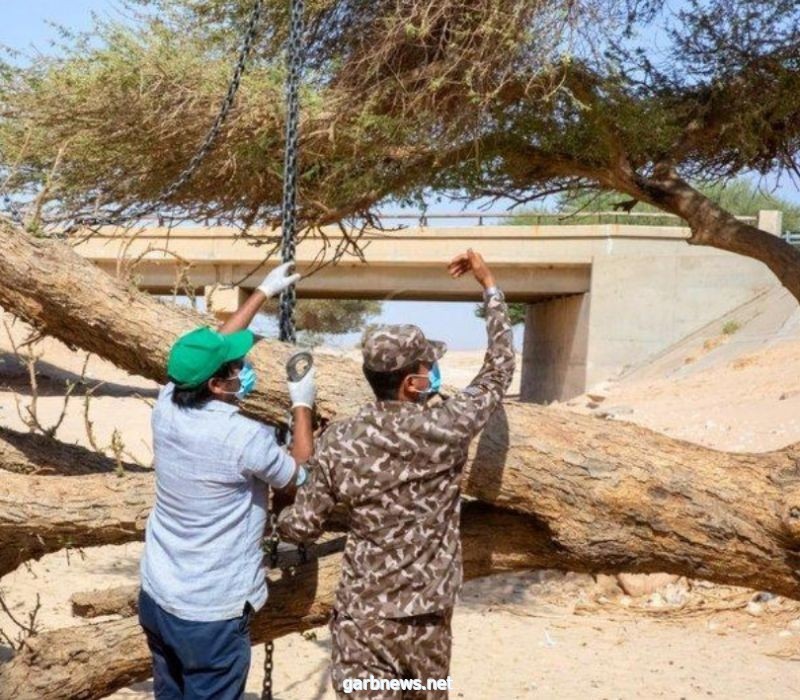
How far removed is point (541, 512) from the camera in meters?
4.52

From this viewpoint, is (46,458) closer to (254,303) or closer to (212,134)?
(212,134)

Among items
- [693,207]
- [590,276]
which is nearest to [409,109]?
[693,207]

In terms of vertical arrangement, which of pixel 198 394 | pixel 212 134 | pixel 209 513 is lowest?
pixel 209 513

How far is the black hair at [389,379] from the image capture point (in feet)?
11.8

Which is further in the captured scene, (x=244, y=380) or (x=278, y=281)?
(x=278, y=281)

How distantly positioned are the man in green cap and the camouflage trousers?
0.32 meters

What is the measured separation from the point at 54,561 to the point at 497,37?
656 centimetres

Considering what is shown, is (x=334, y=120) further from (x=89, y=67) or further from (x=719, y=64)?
(x=719, y=64)

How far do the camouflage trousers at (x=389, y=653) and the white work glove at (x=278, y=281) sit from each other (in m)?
1.22

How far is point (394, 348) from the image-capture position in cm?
356

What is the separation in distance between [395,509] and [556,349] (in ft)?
89.9

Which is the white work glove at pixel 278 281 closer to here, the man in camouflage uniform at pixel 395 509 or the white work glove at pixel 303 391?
the white work glove at pixel 303 391

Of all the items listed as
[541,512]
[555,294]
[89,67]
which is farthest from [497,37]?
[555,294]

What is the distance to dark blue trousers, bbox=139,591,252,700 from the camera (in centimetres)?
375
